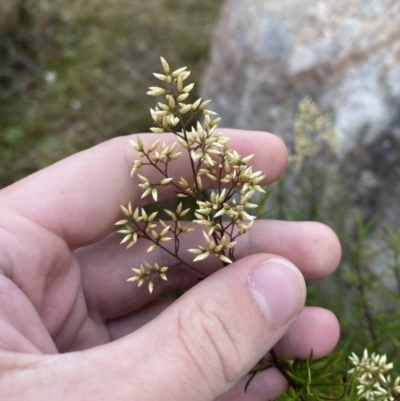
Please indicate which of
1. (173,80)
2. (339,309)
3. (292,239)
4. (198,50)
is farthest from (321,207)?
(198,50)

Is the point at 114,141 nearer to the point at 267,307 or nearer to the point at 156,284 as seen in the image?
the point at 156,284

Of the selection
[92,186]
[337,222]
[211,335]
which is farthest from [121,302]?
[337,222]

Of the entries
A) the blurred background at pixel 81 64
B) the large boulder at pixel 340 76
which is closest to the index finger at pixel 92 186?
the large boulder at pixel 340 76

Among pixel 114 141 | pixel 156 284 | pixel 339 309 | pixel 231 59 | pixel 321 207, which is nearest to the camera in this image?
pixel 114 141

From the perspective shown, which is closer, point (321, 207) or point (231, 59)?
point (321, 207)

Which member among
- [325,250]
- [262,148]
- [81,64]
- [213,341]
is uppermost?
[262,148]

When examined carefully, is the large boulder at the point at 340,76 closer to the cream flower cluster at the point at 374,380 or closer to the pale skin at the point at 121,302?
the pale skin at the point at 121,302

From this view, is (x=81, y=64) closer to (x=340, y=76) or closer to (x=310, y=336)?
(x=340, y=76)
